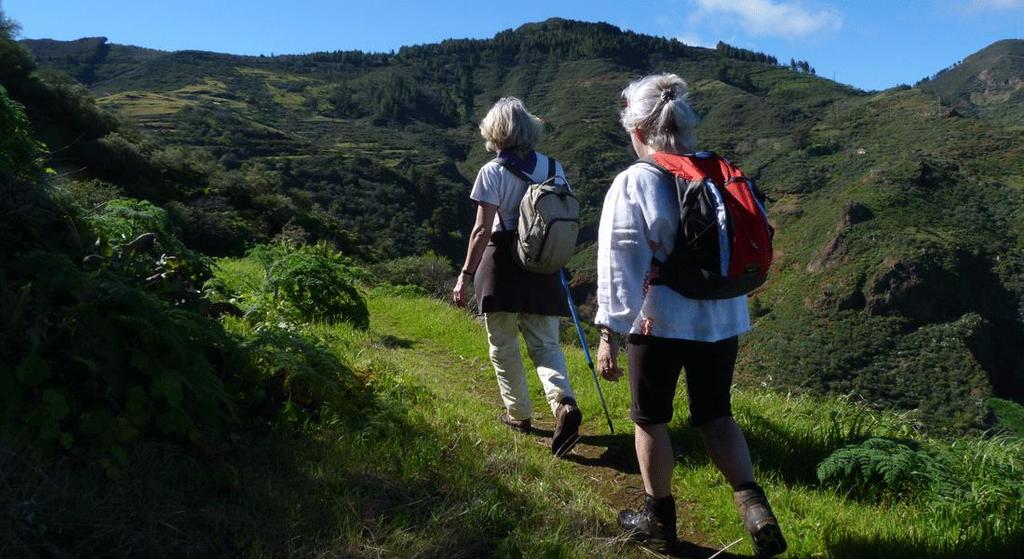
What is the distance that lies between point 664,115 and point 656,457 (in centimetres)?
131

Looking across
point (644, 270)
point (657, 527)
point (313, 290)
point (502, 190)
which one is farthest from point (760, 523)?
point (313, 290)

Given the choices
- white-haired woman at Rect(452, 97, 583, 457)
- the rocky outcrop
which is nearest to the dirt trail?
white-haired woman at Rect(452, 97, 583, 457)

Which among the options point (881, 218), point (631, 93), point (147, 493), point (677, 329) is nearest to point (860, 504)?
point (677, 329)

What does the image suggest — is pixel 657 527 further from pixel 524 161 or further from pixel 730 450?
pixel 524 161

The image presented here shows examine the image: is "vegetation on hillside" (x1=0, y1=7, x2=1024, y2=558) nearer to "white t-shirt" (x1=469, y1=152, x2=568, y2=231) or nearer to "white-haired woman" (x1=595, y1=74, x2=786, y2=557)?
"white-haired woman" (x1=595, y1=74, x2=786, y2=557)

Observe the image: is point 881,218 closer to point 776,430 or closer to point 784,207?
point 784,207

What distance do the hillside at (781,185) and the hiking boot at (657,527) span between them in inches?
90.2

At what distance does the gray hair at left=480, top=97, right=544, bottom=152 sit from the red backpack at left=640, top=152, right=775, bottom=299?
1.45 meters

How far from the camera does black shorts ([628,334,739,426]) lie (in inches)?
107

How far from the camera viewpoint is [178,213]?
18.5 metres

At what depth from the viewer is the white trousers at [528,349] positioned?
158 inches

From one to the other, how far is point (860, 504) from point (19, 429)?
3.27m

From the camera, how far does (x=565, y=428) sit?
386cm

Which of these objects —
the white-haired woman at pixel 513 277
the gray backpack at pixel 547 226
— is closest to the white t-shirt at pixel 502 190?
the white-haired woman at pixel 513 277
